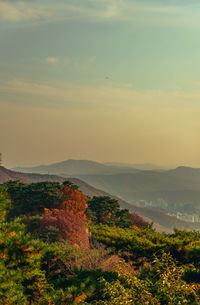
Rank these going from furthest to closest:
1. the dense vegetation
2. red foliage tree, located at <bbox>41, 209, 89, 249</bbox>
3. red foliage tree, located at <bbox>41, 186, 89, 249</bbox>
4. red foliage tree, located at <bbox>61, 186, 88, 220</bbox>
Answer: red foliage tree, located at <bbox>61, 186, 88, 220</bbox>, red foliage tree, located at <bbox>41, 209, 89, 249</bbox>, red foliage tree, located at <bbox>41, 186, 89, 249</bbox>, the dense vegetation

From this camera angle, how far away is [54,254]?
64.2ft

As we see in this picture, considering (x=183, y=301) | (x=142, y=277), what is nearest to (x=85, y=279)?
(x=142, y=277)

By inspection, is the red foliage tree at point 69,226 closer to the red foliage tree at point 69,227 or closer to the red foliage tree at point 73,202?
the red foliage tree at point 69,227

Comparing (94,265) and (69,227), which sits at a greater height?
(69,227)

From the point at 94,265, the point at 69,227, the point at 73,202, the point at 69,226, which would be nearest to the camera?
the point at 94,265

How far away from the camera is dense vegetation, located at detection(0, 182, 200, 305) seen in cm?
1230

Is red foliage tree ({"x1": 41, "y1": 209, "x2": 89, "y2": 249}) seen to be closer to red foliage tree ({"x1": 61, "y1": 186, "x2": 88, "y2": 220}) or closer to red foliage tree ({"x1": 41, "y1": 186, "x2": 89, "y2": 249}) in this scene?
red foliage tree ({"x1": 41, "y1": 186, "x2": 89, "y2": 249})

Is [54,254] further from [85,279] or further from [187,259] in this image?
[187,259]

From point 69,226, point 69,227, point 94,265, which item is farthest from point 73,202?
point 94,265

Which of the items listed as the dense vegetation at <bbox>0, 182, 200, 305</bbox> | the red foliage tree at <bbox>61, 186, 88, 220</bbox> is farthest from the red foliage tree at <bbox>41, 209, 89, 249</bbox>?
the red foliage tree at <bbox>61, 186, 88, 220</bbox>

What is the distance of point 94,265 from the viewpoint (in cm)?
1955

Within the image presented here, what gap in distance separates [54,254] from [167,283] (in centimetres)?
939

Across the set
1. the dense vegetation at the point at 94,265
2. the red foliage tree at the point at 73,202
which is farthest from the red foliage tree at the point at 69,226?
the red foliage tree at the point at 73,202

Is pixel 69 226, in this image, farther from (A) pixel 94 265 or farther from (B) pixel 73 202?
(B) pixel 73 202
